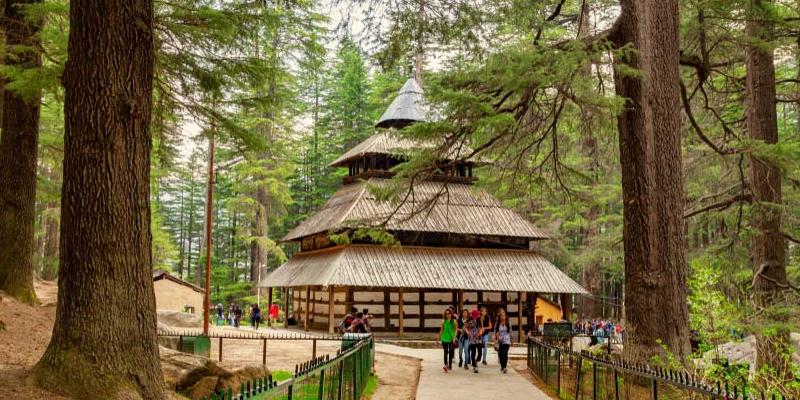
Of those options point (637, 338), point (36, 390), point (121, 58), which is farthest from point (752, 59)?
point (36, 390)

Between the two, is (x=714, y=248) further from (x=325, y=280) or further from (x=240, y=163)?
(x=240, y=163)

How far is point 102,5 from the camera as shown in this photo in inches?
277

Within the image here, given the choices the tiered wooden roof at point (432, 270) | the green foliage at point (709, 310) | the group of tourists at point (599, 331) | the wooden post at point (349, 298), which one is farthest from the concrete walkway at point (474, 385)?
the wooden post at point (349, 298)

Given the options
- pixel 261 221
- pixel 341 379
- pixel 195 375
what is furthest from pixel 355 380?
pixel 261 221

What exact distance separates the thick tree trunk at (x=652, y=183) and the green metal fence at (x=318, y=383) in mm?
5210

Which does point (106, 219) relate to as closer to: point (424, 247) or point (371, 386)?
point (371, 386)

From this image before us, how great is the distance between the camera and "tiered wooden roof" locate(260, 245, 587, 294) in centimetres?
2555

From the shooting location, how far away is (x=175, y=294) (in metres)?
37.6

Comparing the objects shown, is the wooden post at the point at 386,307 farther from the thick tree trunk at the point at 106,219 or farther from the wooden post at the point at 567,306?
the thick tree trunk at the point at 106,219

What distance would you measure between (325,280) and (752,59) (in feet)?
51.6

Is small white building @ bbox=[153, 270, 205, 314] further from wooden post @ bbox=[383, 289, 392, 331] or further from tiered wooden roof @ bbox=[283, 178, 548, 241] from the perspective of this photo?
wooden post @ bbox=[383, 289, 392, 331]

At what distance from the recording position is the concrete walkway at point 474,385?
11.3 meters

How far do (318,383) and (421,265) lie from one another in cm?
2057

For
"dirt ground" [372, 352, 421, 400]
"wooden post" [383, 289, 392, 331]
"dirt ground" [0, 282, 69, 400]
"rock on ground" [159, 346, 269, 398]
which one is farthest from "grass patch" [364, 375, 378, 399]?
"wooden post" [383, 289, 392, 331]
